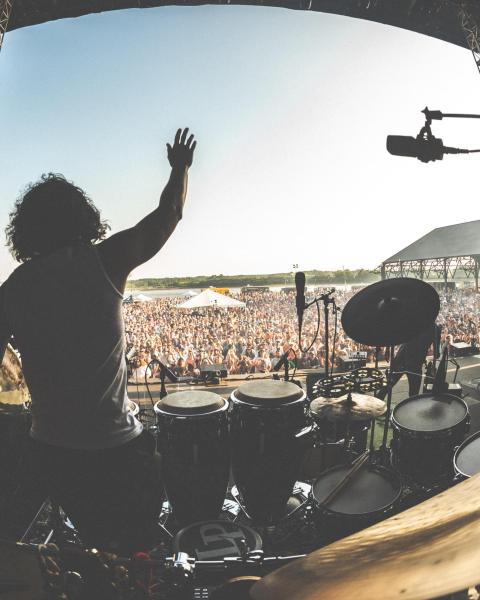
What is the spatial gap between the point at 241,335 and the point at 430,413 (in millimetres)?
9448

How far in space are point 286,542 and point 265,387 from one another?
96 centimetres

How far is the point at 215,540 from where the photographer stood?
7.35ft

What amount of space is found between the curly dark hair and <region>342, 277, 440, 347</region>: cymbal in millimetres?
2116

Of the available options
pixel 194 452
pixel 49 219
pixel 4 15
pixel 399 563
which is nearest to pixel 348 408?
pixel 194 452

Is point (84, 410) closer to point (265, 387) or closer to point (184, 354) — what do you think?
point (265, 387)

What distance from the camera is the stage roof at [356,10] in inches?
253

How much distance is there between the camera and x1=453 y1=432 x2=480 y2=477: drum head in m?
1.92

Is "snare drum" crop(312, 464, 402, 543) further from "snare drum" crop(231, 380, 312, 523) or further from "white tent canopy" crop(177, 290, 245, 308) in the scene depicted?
"white tent canopy" crop(177, 290, 245, 308)

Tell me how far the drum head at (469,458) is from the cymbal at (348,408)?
24.9 inches

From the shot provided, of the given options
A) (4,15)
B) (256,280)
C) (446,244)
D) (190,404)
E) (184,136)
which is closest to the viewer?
(184,136)

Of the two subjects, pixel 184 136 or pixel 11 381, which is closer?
pixel 184 136

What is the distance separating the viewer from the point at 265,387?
275 cm

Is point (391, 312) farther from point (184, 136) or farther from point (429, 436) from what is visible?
point (184, 136)

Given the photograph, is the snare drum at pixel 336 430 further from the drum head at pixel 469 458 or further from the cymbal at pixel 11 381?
the cymbal at pixel 11 381
